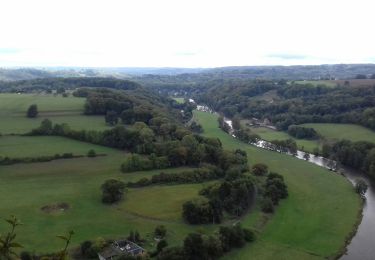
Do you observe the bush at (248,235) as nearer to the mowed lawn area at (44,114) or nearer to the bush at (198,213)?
the bush at (198,213)

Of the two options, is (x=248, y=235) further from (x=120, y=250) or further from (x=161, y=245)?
(x=120, y=250)

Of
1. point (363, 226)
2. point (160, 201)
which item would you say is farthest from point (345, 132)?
point (160, 201)

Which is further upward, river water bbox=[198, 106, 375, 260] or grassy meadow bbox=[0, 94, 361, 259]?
grassy meadow bbox=[0, 94, 361, 259]

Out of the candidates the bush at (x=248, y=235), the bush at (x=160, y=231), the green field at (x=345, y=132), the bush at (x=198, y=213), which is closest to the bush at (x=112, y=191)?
the bush at (x=198, y=213)

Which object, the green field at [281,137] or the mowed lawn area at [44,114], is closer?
the mowed lawn area at [44,114]

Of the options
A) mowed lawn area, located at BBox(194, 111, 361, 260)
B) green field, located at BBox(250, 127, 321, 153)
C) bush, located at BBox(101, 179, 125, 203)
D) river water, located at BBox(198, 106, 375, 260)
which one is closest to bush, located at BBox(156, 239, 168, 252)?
mowed lawn area, located at BBox(194, 111, 361, 260)

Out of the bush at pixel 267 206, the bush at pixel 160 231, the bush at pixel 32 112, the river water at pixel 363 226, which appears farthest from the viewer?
the bush at pixel 32 112

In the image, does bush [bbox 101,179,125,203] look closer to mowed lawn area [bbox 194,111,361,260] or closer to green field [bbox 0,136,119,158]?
mowed lawn area [bbox 194,111,361,260]
